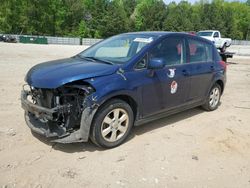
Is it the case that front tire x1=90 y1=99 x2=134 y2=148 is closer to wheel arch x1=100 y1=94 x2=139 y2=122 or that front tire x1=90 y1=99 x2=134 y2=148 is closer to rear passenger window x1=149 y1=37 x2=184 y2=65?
wheel arch x1=100 y1=94 x2=139 y2=122

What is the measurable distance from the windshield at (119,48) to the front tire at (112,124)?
0.74 m

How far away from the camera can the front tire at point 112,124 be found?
163 inches

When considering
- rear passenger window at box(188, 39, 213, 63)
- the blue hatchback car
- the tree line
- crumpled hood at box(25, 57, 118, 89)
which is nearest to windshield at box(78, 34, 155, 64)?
the blue hatchback car

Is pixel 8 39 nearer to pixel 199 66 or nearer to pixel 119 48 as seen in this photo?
pixel 119 48

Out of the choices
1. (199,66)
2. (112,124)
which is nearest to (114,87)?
(112,124)

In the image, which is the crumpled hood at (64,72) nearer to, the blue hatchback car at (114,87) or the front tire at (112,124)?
the blue hatchback car at (114,87)

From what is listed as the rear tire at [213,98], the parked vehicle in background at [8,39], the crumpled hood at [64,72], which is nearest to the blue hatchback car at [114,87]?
the crumpled hood at [64,72]

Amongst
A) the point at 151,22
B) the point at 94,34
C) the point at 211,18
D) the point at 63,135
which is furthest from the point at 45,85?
the point at 211,18

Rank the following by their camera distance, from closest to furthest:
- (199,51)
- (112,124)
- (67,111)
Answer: (67,111) < (112,124) < (199,51)

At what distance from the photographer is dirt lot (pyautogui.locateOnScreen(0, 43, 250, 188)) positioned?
3.57 m

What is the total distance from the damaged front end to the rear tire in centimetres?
328

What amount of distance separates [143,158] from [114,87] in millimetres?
1111

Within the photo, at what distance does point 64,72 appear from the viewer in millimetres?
4082

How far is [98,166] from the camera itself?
153 inches
